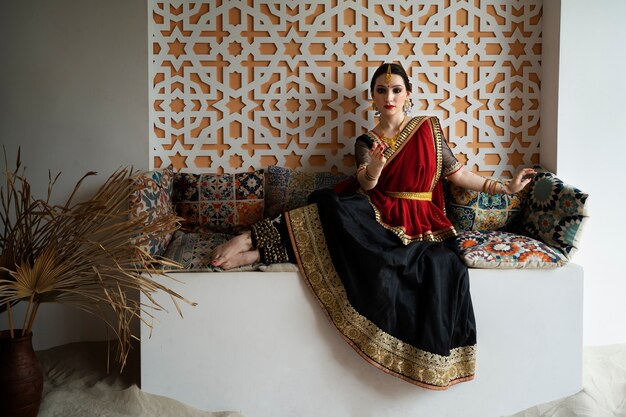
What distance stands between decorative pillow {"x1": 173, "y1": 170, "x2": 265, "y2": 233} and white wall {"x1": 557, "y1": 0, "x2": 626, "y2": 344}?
180cm

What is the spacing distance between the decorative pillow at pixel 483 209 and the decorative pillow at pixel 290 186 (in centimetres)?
69

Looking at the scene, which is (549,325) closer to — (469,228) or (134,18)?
(469,228)

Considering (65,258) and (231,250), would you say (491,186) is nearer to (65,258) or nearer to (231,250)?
(231,250)

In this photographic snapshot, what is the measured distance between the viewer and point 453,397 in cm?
229

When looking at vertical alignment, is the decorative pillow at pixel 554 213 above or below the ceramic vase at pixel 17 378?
above

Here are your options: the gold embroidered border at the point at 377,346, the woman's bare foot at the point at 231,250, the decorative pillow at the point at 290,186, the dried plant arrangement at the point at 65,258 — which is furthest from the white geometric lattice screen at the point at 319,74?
the dried plant arrangement at the point at 65,258

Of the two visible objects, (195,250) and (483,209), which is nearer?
(195,250)

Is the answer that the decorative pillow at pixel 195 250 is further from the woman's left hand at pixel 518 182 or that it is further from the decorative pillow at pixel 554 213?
the decorative pillow at pixel 554 213

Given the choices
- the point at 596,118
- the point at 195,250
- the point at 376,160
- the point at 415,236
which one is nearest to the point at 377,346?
the point at 415,236

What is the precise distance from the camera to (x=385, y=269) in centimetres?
220

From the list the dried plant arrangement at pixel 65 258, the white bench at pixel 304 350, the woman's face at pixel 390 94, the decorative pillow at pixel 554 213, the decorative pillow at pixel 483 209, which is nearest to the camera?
the dried plant arrangement at pixel 65 258

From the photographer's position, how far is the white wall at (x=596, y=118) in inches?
113

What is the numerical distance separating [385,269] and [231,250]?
710 mm

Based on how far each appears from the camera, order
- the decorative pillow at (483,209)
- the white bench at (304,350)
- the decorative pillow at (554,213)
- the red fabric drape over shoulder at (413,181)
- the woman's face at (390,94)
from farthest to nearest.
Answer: the decorative pillow at (483,209) < the woman's face at (390,94) < the red fabric drape over shoulder at (413,181) < the decorative pillow at (554,213) < the white bench at (304,350)
